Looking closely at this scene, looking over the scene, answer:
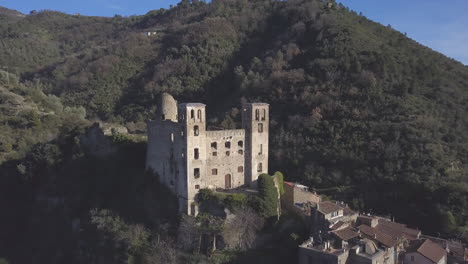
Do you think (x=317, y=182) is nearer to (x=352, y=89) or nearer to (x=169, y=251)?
(x=352, y=89)

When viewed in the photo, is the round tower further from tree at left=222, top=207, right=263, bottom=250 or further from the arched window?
tree at left=222, top=207, right=263, bottom=250

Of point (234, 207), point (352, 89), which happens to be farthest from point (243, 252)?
point (352, 89)

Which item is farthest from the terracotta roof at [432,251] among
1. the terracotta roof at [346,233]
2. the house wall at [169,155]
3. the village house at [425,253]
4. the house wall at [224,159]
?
the house wall at [169,155]

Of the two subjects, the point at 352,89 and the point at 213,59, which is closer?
the point at 352,89

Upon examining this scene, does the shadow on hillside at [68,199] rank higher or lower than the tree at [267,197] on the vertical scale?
lower

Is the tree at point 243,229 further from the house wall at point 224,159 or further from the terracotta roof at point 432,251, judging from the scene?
Answer: the terracotta roof at point 432,251

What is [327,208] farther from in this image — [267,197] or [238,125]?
[238,125]

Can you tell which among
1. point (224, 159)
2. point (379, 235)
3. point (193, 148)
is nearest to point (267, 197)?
point (224, 159)
